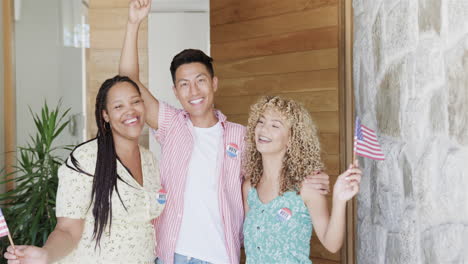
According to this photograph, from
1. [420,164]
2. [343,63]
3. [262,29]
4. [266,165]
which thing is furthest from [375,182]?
[262,29]

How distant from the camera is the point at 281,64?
4.05 m

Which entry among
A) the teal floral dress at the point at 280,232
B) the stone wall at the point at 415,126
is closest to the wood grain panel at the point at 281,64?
the stone wall at the point at 415,126

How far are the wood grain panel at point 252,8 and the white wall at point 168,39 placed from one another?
2357mm

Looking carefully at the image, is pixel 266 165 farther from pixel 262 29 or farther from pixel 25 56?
pixel 25 56

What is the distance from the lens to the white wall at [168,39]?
22.7 feet

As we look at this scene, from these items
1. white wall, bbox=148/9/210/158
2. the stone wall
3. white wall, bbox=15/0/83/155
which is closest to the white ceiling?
white wall, bbox=148/9/210/158

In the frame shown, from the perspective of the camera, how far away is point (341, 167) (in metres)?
3.71

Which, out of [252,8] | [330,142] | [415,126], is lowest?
[330,142]

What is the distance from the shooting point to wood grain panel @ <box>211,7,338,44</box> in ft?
12.3

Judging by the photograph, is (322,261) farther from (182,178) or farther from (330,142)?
(182,178)

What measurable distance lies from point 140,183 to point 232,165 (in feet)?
1.47

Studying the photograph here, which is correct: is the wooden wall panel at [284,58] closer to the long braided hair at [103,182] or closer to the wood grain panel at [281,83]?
the wood grain panel at [281,83]

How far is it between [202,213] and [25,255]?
2.50ft

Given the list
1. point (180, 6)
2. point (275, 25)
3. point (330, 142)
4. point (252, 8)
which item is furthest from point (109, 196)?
point (180, 6)
